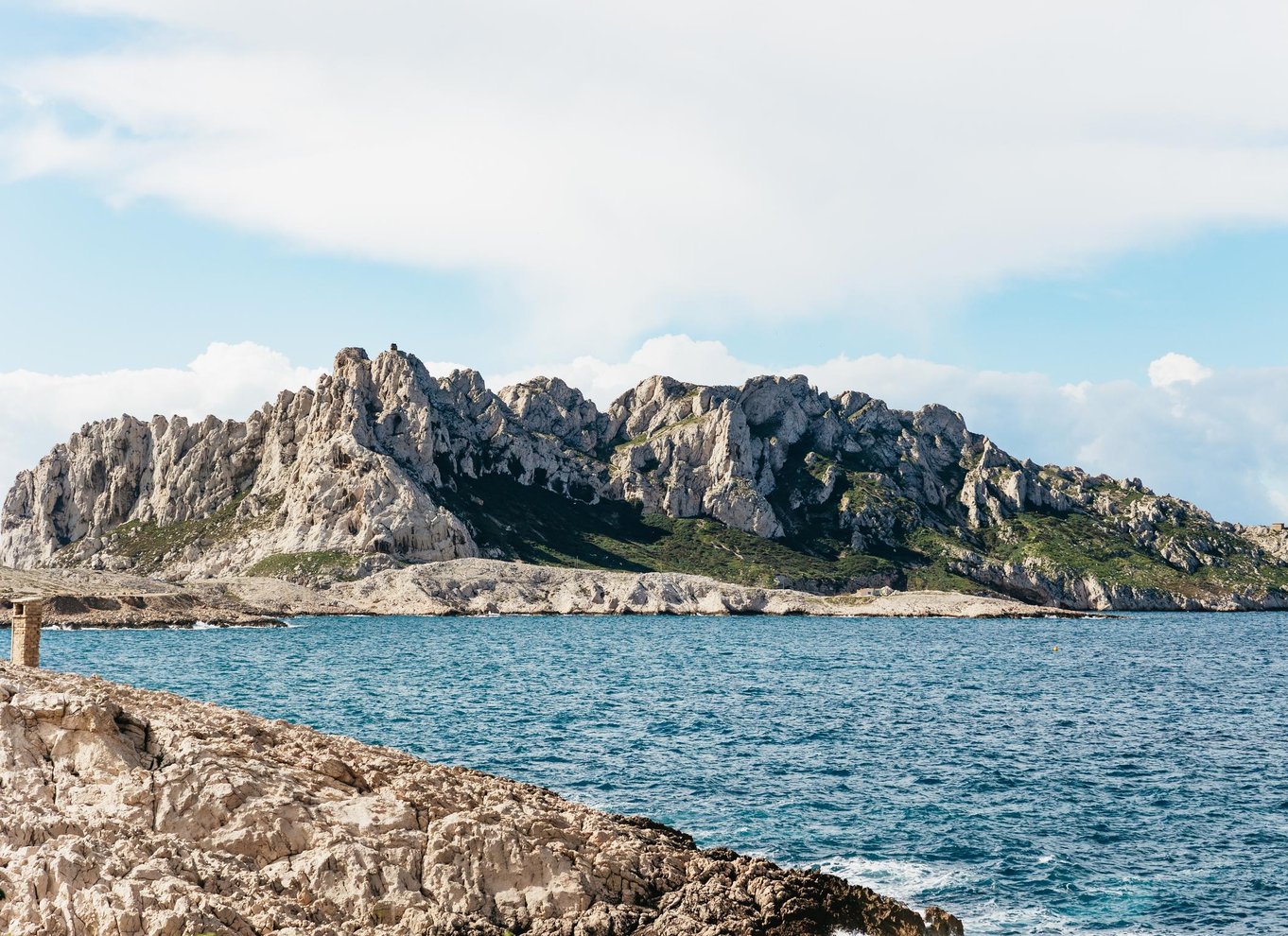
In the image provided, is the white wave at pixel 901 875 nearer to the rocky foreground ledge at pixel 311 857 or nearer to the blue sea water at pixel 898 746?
the blue sea water at pixel 898 746

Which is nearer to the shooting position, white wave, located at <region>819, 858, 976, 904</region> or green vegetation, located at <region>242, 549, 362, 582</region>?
white wave, located at <region>819, 858, 976, 904</region>

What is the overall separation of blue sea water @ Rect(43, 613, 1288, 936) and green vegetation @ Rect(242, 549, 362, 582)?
253ft

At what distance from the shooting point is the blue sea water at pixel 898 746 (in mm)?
29453

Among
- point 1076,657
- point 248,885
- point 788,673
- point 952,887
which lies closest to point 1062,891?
point 952,887

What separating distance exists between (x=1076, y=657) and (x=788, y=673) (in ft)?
123

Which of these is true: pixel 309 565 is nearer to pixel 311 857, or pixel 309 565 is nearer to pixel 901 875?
pixel 901 875

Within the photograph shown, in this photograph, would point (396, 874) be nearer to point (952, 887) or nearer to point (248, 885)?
point (248, 885)

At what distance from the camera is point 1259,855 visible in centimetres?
3142

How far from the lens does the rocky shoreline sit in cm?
14288

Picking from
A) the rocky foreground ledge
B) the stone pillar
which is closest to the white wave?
the rocky foreground ledge

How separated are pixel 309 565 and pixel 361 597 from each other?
15.3m

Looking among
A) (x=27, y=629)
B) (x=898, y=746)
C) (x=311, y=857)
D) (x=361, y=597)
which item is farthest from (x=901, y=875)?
(x=361, y=597)

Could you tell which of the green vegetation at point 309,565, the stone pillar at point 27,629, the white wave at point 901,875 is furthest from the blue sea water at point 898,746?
the green vegetation at point 309,565

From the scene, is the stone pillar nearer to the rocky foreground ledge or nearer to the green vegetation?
the rocky foreground ledge
